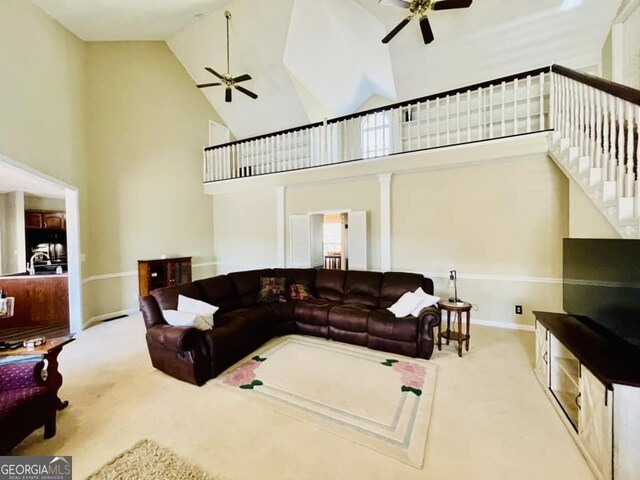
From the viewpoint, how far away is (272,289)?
4219mm

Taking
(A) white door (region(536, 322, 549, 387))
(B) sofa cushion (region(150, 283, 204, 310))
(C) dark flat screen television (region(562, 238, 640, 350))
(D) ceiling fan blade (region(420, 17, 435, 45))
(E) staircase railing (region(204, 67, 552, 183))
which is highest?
(D) ceiling fan blade (region(420, 17, 435, 45))

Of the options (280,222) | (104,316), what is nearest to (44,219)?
(104,316)

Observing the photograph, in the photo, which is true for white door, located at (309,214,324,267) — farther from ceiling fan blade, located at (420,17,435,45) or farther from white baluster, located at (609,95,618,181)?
white baluster, located at (609,95,618,181)

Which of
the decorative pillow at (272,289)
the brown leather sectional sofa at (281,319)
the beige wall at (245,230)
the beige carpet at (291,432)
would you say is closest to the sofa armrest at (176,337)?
the brown leather sectional sofa at (281,319)

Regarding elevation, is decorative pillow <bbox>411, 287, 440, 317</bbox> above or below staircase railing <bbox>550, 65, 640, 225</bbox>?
below

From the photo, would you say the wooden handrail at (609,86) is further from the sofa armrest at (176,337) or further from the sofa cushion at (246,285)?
the sofa cushion at (246,285)

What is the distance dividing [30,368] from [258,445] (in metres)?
1.70

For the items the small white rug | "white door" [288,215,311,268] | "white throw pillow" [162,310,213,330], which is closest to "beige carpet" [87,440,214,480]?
the small white rug

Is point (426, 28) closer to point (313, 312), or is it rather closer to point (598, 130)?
point (598, 130)

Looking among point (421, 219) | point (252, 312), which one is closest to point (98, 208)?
point (252, 312)

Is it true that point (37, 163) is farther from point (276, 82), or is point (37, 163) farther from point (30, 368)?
point (276, 82)

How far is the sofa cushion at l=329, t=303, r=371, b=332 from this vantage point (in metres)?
3.39

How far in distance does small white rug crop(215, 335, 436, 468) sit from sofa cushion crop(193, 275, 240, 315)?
0.82 m

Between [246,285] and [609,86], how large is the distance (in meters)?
4.57
